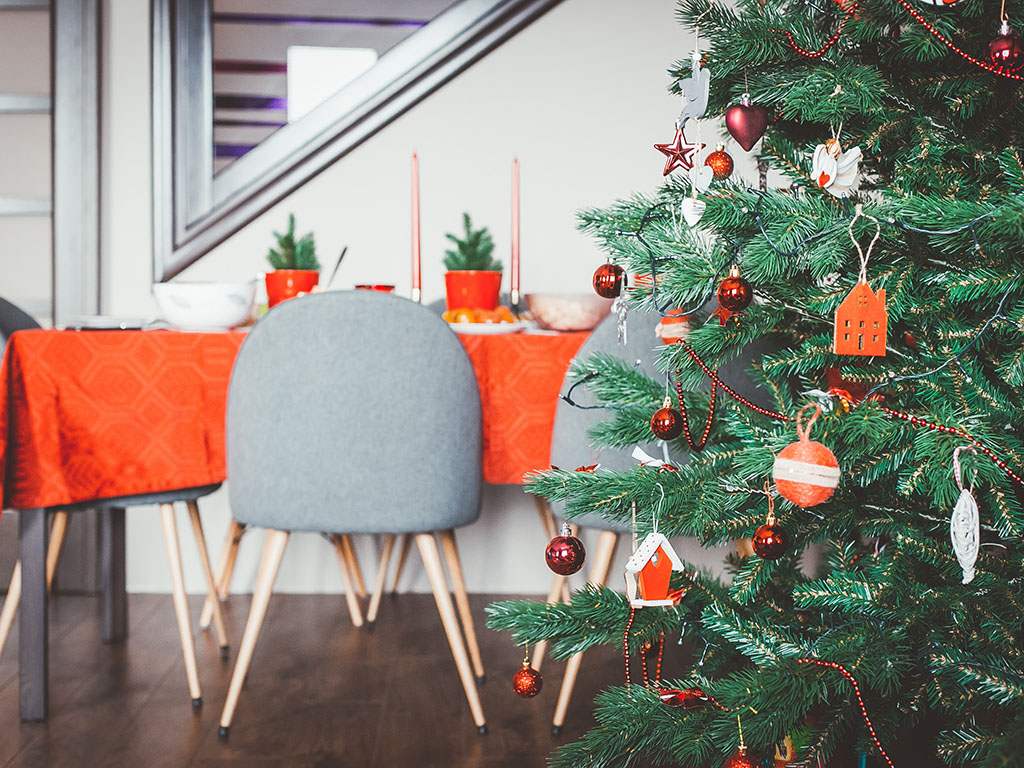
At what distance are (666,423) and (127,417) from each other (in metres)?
1.09

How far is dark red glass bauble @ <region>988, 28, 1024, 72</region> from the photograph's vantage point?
0.80 meters

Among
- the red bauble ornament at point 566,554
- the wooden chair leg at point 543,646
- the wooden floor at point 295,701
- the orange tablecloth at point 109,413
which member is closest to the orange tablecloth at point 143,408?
the orange tablecloth at point 109,413

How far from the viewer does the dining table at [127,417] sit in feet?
5.24

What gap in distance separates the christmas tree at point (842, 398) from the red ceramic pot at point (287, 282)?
1003 mm

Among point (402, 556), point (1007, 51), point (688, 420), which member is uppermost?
point (1007, 51)

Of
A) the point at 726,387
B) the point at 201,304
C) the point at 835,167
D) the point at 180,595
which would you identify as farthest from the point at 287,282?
the point at 835,167

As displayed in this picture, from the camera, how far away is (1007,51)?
0.80m

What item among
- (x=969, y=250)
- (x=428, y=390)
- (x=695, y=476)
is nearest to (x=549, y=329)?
(x=428, y=390)

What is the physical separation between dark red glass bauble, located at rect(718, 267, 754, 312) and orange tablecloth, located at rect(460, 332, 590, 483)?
797 mm

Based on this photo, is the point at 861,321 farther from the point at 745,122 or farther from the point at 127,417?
the point at 127,417

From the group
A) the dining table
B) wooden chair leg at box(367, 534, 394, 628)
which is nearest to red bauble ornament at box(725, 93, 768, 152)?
the dining table

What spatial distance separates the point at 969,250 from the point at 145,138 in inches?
89.4

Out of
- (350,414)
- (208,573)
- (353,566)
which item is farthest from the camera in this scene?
(353,566)

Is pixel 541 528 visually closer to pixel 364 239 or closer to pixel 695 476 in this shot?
pixel 364 239
